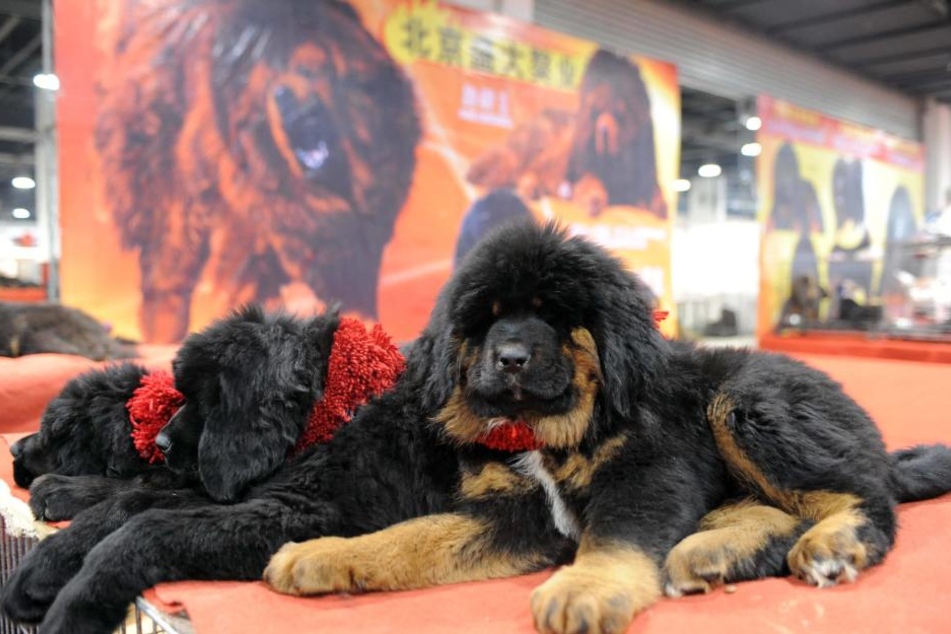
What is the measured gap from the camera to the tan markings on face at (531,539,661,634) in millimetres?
1250

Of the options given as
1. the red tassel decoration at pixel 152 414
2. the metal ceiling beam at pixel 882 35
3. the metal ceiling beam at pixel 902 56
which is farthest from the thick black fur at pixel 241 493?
the metal ceiling beam at pixel 902 56

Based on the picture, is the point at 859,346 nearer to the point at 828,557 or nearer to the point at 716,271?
the point at 716,271

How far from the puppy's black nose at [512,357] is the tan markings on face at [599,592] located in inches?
16.6

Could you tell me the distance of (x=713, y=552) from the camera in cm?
150

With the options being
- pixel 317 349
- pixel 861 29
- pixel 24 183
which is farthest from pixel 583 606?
pixel 861 29

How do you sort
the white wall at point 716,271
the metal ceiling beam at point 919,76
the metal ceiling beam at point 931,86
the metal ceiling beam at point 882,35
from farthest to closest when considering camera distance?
the metal ceiling beam at point 931,86, the metal ceiling beam at point 919,76, the white wall at point 716,271, the metal ceiling beam at point 882,35

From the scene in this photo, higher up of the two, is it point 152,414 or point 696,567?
point 152,414

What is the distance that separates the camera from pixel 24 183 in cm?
499

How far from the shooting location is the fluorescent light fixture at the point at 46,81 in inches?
176

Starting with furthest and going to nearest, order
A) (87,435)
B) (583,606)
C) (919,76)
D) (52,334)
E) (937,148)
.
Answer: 1. (937,148)
2. (919,76)
3. (52,334)
4. (87,435)
5. (583,606)

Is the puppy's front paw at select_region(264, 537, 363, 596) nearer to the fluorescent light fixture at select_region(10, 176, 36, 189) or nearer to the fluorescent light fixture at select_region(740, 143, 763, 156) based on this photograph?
the fluorescent light fixture at select_region(10, 176, 36, 189)

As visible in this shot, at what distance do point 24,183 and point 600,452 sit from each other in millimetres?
4986

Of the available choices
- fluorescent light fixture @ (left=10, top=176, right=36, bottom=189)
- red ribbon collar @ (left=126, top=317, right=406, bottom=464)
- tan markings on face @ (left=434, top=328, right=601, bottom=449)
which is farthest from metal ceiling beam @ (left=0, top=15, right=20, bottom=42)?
tan markings on face @ (left=434, top=328, right=601, bottom=449)

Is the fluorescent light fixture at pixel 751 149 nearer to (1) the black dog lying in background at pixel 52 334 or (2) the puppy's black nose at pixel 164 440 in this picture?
(1) the black dog lying in background at pixel 52 334
